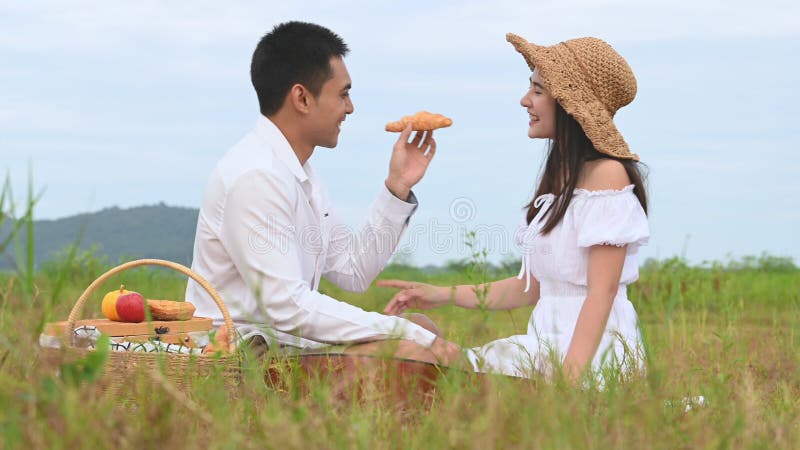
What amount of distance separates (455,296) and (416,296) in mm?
193

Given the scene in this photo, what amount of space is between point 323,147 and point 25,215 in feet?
6.35

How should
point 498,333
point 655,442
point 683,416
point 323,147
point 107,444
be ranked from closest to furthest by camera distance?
point 107,444 < point 655,442 < point 683,416 < point 323,147 < point 498,333

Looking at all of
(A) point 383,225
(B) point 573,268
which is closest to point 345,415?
(B) point 573,268

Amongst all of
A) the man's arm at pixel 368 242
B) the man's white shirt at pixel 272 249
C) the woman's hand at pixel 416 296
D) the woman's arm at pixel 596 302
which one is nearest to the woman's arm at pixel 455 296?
the woman's hand at pixel 416 296

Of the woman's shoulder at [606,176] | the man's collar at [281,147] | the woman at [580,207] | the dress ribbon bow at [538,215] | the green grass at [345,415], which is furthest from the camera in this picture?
the man's collar at [281,147]

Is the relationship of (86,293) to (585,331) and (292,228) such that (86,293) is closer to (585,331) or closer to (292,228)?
(292,228)

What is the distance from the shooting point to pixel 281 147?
4.12m

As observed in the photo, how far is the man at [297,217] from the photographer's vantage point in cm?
363

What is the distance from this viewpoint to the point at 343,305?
367 cm

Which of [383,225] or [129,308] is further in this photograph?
[383,225]

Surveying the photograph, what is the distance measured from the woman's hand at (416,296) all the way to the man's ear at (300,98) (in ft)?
2.84

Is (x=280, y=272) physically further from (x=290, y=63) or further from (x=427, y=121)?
(x=427, y=121)

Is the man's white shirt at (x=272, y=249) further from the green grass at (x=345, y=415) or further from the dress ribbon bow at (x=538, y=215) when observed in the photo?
the dress ribbon bow at (x=538, y=215)

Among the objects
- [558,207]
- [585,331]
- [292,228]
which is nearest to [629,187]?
[558,207]
